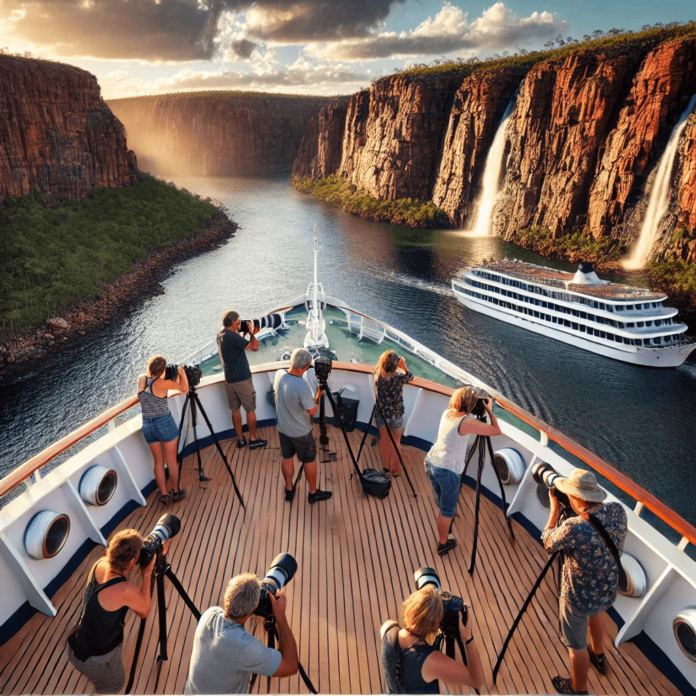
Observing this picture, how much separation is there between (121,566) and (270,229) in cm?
4984

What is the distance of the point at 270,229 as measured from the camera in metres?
49.5

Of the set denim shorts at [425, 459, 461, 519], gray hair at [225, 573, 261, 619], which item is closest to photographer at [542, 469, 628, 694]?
denim shorts at [425, 459, 461, 519]

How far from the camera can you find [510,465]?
162 inches

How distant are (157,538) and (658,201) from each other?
34.0m

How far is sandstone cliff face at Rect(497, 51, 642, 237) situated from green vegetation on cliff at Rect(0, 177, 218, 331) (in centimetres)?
3075

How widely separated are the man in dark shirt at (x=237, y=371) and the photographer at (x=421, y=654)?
3.18 m

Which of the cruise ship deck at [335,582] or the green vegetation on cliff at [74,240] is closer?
the cruise ship deck at [335,582]

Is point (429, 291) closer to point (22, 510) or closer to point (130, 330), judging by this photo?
point (130, 330)

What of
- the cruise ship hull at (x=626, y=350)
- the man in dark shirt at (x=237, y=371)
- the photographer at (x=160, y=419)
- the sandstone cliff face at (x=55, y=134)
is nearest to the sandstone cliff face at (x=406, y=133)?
the sandstone cliff face at (x=55, y=134)

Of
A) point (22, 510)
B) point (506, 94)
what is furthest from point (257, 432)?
point (506, 94)

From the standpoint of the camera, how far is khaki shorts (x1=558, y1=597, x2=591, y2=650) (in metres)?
2.57

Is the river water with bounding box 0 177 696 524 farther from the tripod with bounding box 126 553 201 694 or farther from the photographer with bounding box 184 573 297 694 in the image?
the photographer with bounding box 184 573 297 694

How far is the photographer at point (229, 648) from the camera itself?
2.02m

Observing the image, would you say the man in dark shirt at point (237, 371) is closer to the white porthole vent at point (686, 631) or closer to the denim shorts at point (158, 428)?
the denim shorts at point (158, 428)
